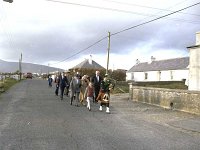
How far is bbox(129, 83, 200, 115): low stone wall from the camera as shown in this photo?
668 inches

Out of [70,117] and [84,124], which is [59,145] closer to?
[84,124]

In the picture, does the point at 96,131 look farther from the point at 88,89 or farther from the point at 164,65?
the point at 164,65

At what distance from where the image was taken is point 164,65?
72.3 m

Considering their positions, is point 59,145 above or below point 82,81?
below

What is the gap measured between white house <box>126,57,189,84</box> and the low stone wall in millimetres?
40522

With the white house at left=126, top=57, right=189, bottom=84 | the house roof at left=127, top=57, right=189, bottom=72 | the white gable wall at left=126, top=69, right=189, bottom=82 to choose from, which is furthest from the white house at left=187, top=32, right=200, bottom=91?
the house roof at left=127, top=57, right=189, bottom=72

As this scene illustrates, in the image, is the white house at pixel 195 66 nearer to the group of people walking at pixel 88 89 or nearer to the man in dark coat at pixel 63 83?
the group of people walking at pixel 88 89

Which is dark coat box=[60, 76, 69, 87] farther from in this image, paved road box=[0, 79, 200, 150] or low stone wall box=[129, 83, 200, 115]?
paved road box=[0, 79, 200, 150]

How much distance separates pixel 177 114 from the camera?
16.9 m

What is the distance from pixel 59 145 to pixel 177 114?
9.12 meters

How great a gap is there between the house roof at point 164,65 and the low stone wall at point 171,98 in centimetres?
4375

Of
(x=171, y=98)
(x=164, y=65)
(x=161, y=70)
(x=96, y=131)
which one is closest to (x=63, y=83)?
(x=171, y=98)

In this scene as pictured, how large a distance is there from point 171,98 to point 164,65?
54.0 meters

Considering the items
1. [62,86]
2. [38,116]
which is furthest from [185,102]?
[62,86]
